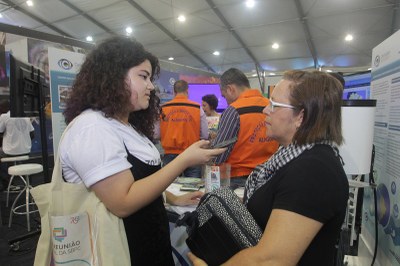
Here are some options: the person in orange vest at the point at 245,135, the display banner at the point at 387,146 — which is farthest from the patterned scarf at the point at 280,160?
the person in orange vest at the point at 245,135

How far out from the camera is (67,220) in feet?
2.95

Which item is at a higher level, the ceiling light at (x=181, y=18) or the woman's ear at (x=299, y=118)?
the ceiling light at (x=181, y=18)

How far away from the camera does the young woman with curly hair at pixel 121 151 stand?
881 millimetres

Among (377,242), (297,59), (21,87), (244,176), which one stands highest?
(297,59)

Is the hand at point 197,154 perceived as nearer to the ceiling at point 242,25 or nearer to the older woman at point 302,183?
the older woman at point 302,183

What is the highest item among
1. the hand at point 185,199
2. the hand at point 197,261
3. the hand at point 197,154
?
the hand at point 197,154

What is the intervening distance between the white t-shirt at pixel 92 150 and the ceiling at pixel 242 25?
7.30 m

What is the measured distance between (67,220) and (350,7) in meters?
7.89

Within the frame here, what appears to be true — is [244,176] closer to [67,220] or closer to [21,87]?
[67,220]

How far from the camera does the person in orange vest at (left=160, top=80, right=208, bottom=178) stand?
11.6ft

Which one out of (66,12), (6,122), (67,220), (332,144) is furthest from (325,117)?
(66,12)

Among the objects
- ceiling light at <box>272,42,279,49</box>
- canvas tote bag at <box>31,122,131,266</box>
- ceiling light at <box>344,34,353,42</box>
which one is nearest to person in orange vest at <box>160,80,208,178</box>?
canvas tote bag at <box>31,122,131,266</box>

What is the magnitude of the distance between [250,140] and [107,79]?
4.97 feet

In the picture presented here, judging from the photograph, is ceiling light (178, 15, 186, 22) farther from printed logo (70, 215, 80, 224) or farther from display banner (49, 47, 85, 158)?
A: printed logo (70, 215, 80, 224)
